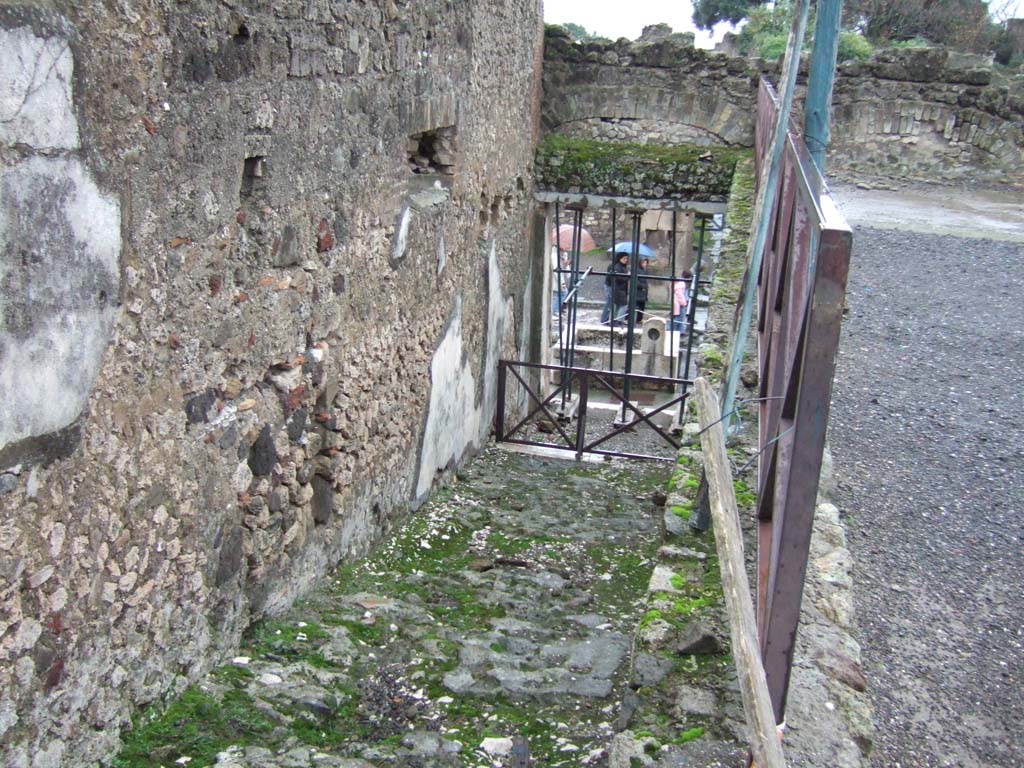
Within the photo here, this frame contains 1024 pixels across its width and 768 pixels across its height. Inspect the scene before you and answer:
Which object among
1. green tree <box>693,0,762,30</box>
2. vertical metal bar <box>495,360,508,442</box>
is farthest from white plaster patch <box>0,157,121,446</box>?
green tree <box>693,0,762,30</box>

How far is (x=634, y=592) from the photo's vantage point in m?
5.09

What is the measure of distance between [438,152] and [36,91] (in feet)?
13.1

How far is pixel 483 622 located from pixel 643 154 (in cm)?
634

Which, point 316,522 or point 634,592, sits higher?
point 316,522

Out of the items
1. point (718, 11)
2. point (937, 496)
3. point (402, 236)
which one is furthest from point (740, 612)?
point (718, 11)

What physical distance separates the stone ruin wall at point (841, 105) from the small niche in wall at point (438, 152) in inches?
149

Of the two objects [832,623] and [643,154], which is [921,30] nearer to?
[643,154]

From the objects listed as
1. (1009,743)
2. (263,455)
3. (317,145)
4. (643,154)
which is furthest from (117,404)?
(643,154)

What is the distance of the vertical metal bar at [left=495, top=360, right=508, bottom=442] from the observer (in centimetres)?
846

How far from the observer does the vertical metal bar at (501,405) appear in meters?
8.46

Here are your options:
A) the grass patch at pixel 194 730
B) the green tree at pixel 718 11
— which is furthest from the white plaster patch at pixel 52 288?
the green tree at pixel 718 11

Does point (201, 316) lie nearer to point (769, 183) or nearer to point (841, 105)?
point (769, 183)

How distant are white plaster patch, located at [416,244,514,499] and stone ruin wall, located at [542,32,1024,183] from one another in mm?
2505

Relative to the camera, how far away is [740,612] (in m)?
2.16
